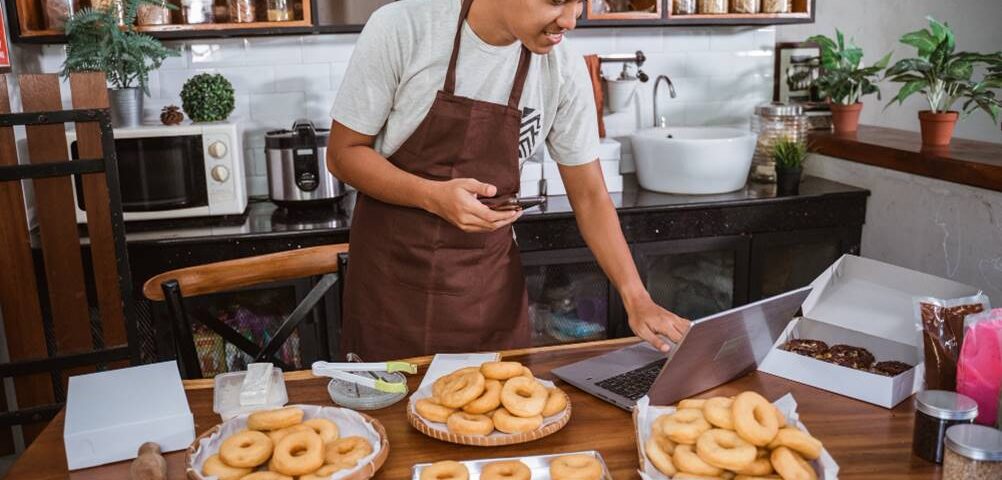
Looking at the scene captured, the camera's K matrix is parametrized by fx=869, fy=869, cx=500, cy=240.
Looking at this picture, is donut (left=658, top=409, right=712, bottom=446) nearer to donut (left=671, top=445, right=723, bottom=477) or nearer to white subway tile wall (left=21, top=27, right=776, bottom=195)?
donut (left=671, top=445, right=723, bottom=477)

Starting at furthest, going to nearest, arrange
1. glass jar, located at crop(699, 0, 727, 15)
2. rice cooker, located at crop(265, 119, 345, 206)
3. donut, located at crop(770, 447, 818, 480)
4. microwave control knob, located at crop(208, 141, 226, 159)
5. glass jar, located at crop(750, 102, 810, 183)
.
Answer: glass jar, located at crop(750, 102, 810, 183) < glass jar, located at crop(699, 0, 727, 15) < rice cooker, located at crop(265, 119, 345, 206) < microwave control knob, located at crop(208, 141, 226, 159) < donut, located at crop(770, 447, 818, 480)

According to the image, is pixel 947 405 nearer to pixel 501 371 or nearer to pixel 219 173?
pixel 501 371

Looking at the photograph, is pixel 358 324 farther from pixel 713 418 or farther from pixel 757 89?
pixel 757 89

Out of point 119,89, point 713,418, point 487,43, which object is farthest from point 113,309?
point 713,418

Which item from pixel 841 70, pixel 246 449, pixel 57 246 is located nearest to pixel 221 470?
pixel 246 449

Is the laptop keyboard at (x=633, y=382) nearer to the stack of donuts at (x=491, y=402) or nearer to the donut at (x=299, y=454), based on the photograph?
the stack of donuts at (x=491, y=402)

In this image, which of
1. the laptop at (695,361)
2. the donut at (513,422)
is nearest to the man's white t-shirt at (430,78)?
the laptop at (695,361)

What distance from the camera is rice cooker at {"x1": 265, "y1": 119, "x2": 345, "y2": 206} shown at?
3.15m

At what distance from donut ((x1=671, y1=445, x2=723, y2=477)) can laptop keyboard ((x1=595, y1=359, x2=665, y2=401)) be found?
34 centimetres

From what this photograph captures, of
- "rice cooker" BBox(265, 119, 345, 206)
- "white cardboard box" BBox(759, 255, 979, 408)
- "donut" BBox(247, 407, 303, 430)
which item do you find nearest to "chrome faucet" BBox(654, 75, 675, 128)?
"rice cooker" BBox(265, 119, 345, 206)

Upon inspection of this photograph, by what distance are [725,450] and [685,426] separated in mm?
75

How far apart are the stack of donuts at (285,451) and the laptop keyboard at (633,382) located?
50cm

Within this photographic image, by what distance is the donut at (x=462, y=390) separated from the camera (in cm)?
140

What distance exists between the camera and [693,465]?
1197 mm
